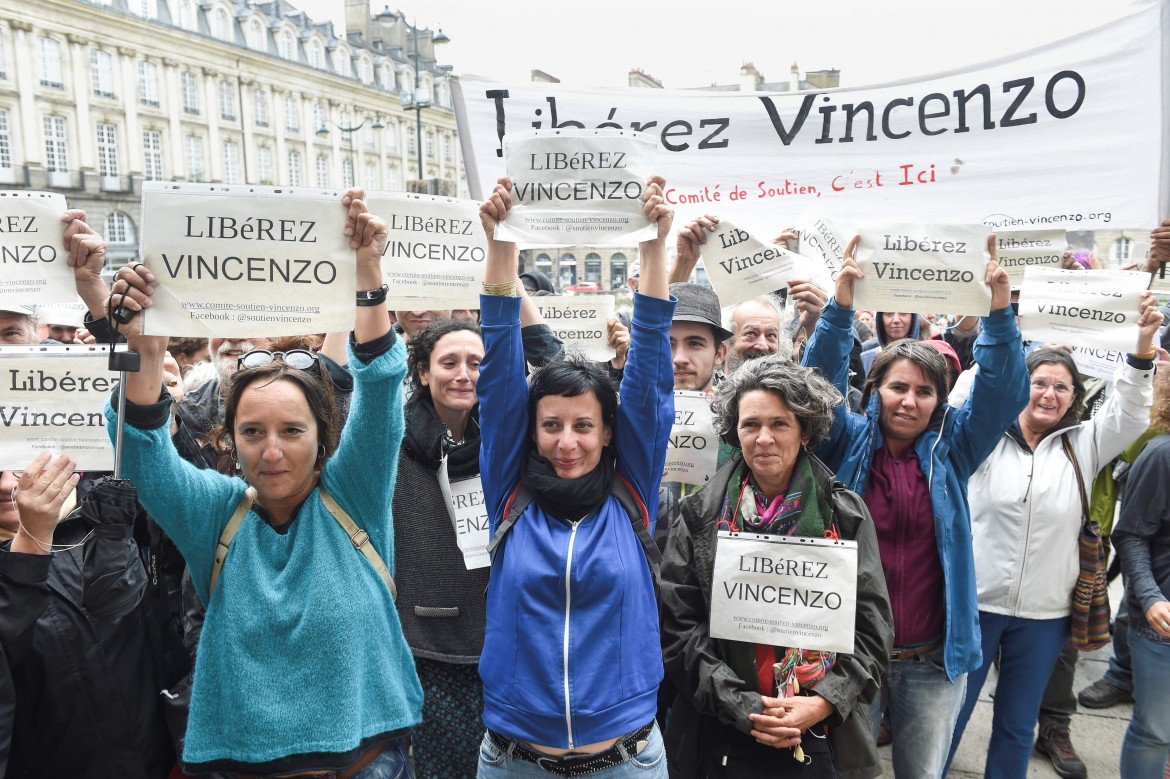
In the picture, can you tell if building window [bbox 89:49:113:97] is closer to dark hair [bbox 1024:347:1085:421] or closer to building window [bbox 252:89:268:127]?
building window [bbox 252:89:268:127]

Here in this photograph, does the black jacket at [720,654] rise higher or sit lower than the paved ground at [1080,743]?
higher

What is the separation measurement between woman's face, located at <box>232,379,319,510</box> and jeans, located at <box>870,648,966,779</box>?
7.03 feet

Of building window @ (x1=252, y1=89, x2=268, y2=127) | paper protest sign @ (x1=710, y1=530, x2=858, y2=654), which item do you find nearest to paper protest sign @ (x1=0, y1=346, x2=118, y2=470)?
paper protest sign @ (x1=710, y1=530, x2=858, y2=654)

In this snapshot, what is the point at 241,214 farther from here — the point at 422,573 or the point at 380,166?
the point at 380,166

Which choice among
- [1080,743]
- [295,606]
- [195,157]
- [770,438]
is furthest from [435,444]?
[195,157]

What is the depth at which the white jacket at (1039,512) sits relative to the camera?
354 cm

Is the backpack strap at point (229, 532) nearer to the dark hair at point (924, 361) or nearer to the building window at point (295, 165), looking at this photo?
the dark hair at point (924, 361)

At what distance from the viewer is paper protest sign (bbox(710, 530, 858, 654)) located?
2645 mm

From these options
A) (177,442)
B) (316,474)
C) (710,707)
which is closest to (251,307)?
(316,474)

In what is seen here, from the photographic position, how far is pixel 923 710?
3139mm

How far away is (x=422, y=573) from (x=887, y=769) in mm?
2773

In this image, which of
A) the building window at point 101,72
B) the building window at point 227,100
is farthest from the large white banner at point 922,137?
the building window at point 227,100

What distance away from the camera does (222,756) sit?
2182mm

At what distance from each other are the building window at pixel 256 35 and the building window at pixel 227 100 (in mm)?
4483
